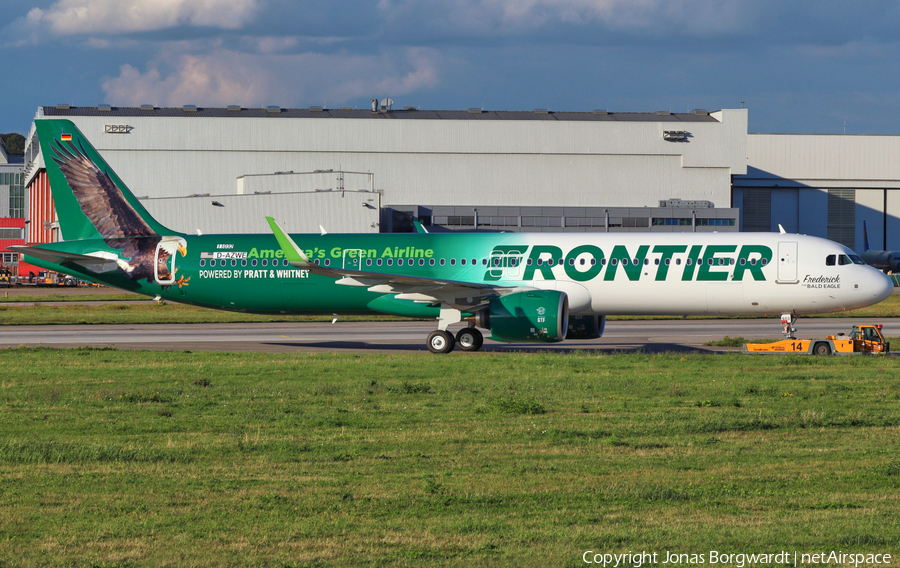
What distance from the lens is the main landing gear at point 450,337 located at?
30000 millimetres

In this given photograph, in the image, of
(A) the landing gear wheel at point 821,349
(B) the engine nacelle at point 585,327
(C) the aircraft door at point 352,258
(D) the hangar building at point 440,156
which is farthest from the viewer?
(D) the hangar building at point 440,156

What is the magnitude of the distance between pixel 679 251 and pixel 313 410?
54.3ft

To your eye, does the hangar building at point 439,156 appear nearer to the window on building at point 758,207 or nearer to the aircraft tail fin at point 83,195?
the window on building at point 758,207

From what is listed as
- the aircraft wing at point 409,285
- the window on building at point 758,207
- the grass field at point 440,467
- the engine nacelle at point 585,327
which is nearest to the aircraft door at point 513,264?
the aircraft wing at point 409,285

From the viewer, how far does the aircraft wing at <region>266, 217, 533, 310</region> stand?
28.8 m

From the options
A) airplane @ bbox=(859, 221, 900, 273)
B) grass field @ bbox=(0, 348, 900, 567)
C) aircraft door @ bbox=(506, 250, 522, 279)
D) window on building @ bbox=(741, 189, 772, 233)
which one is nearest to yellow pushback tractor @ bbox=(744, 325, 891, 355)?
grass field @ bbox=(0, 348, 900, 567)

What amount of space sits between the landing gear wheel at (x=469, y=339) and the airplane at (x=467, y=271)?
0.05 meters

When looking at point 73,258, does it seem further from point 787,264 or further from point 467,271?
point 787,264

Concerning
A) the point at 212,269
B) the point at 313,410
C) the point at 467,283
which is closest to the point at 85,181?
the point at 212,269

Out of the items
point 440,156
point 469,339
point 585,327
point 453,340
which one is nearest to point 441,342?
point 453,340

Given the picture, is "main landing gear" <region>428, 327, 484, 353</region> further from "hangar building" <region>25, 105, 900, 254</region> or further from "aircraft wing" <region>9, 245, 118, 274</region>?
"hangar building" <region>25, 105, 900, 254</region>

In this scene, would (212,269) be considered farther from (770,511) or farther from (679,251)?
(770,511)

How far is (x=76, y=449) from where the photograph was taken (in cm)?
1349

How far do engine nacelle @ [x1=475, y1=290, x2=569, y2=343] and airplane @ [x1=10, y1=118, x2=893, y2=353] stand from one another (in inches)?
1.4
